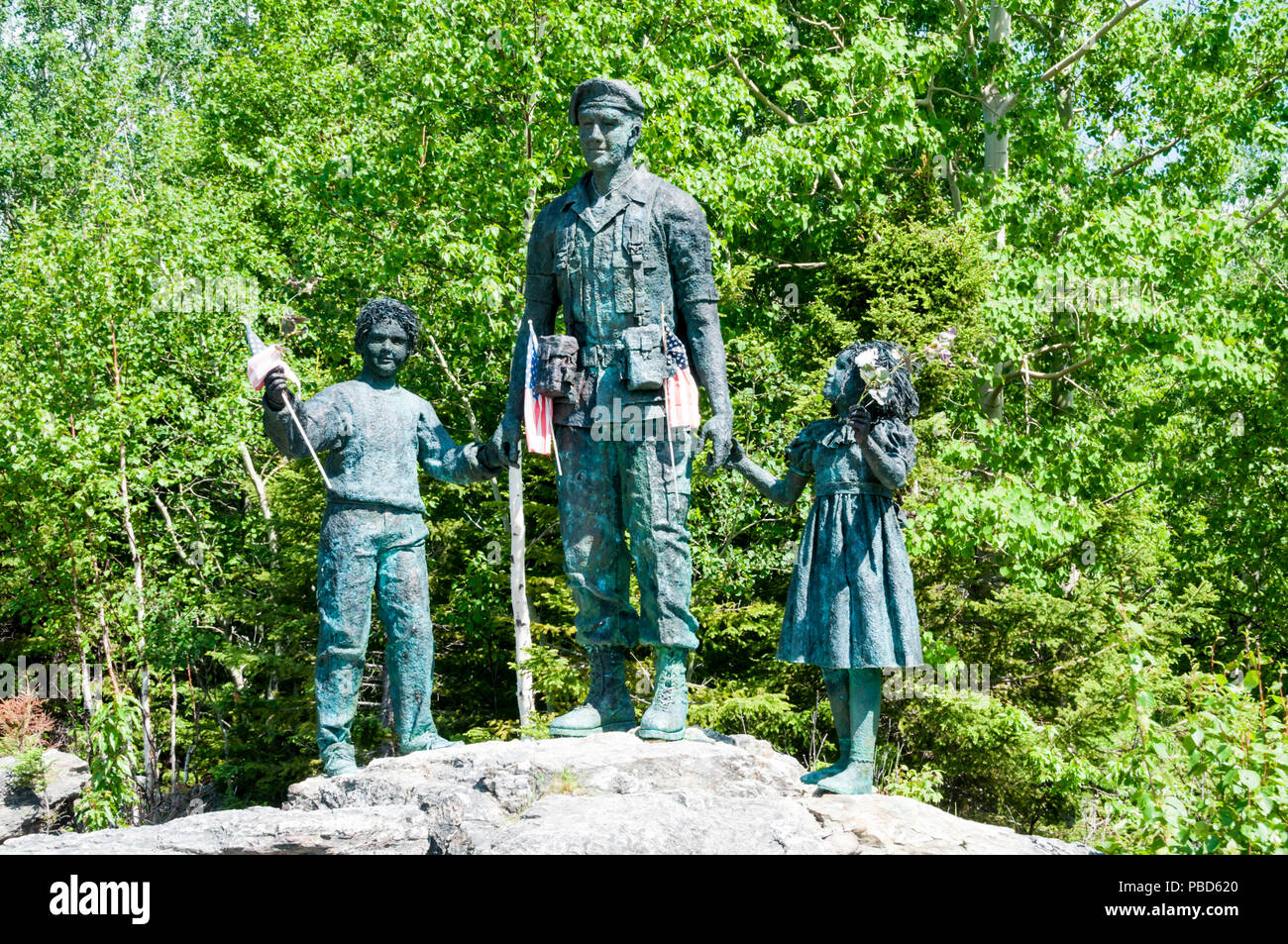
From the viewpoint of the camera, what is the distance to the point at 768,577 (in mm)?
15172

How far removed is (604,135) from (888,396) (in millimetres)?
1753

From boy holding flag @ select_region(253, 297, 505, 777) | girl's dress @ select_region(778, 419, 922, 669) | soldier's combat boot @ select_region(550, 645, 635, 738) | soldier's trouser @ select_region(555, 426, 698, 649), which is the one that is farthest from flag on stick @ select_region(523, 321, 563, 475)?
girl's dress @ select_region(778, 419, 922, 669)

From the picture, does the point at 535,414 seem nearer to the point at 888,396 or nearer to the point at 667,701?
the point at 667,701

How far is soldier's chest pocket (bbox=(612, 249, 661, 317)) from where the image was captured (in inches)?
243

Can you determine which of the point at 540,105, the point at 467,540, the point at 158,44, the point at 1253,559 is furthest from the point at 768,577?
the point at 158,44

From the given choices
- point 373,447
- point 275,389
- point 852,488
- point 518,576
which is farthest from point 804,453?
point 518,576

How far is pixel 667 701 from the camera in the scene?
20.1ft

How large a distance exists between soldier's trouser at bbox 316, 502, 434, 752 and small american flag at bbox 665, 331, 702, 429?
1420 mm

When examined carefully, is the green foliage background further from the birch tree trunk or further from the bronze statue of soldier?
the bronze statue of soldier

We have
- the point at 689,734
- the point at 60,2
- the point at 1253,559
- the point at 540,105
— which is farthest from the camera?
the point at 60,2

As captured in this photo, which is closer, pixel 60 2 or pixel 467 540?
pixel 467 540

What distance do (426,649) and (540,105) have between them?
9099mm

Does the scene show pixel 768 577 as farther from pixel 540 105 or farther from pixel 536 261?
pixel 536 261

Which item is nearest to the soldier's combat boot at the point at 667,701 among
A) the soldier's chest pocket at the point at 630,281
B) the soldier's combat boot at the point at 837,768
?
the soldier's combat boot at the point at 837,768
